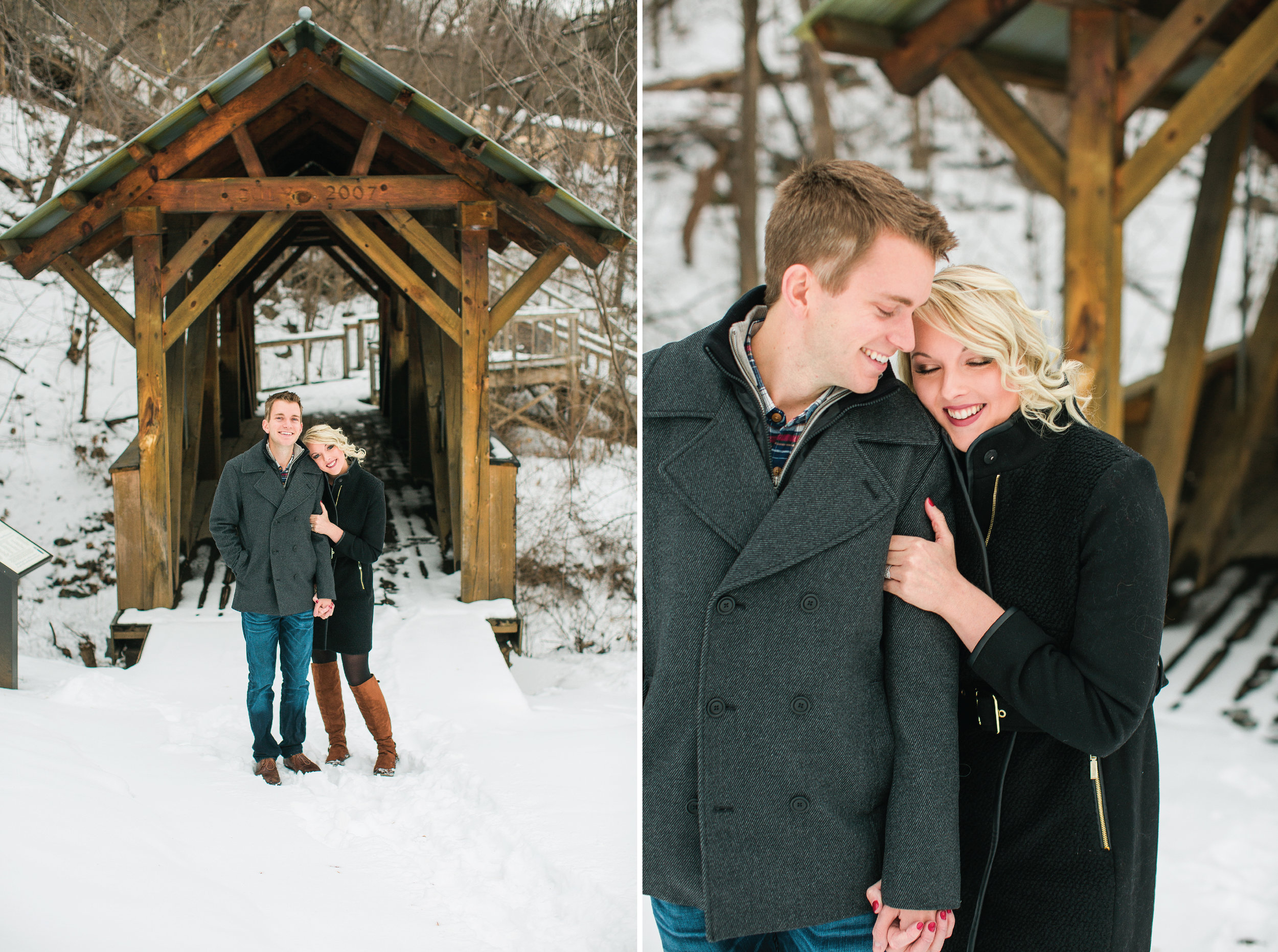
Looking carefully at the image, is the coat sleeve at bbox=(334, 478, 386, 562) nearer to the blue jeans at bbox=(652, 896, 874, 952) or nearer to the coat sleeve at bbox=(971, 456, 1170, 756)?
the blue jeans at bbox=(652, 896, 874, 952)

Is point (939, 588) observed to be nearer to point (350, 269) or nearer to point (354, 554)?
point (354, 554)

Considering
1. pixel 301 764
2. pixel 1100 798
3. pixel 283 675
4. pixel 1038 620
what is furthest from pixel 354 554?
pixel 1100 798

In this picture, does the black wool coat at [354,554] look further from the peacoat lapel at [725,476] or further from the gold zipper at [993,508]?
the gold zipper at [993,508]

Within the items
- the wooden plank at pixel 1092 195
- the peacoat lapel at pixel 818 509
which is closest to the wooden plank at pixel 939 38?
the wooden plank at pixel 1092 195

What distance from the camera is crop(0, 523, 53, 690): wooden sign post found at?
1935mm

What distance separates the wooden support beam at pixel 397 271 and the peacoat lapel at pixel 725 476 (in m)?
1.04

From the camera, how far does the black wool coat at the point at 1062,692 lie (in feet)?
4.29

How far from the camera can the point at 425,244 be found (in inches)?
90.7

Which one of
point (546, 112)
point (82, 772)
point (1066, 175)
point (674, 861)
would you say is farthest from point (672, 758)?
point (1066, 175)

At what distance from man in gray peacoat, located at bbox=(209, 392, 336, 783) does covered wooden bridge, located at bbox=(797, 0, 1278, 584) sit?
8.00ft

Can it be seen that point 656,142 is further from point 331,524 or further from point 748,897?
point 748,897

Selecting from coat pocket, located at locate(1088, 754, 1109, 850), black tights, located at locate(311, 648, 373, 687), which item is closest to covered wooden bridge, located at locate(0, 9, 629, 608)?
black tights, located at locate(311, 648, 373, 687)

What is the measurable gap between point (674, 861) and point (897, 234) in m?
0.99

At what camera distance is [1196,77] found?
4703 mm
